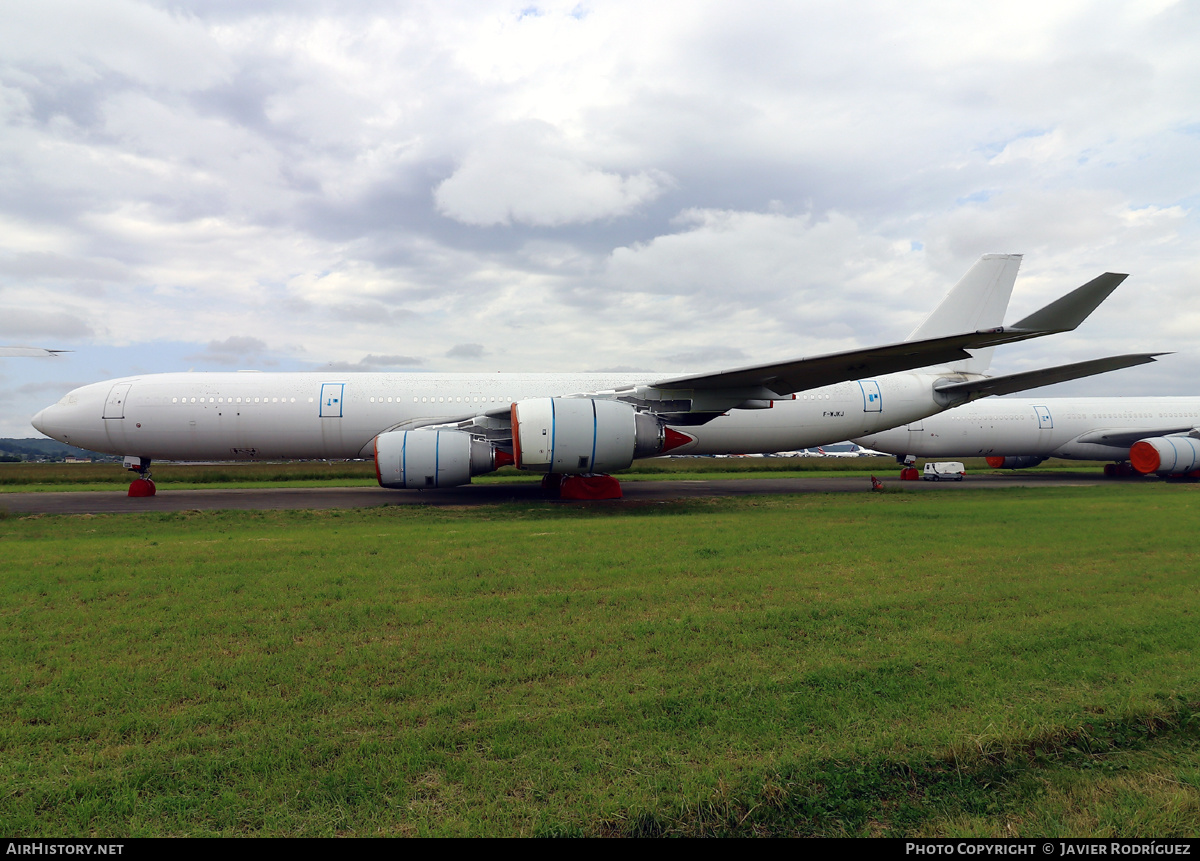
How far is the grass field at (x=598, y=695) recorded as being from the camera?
2.37 m

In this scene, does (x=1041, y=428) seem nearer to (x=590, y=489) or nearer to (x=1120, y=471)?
(x=1120, y=471)

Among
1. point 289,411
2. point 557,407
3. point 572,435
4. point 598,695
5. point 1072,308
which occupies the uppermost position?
point 1072,308

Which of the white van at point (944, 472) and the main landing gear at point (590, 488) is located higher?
the main landing gear at point (590, 488)

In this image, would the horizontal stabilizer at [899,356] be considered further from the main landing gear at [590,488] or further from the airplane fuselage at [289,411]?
the main landing gear at [590,488]

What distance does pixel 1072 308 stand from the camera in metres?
10.4

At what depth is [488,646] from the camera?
13.1 feet

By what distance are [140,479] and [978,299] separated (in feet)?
79.4

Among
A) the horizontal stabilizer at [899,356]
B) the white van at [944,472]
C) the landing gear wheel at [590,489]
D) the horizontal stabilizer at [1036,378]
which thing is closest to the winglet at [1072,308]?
the horizontal stabilizer at [899,356]

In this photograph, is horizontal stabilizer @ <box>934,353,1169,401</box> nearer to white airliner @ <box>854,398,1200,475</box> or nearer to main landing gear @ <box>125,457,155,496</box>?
white airliner @ <box>854,398,1200,475</box>

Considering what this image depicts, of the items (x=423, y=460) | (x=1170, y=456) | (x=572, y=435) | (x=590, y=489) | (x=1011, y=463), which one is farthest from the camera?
(x=1011, y=463)

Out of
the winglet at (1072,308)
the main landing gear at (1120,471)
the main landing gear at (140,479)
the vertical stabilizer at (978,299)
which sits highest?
the vertical stabilizer at (978,299)

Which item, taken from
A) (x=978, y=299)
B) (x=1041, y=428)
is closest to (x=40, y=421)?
(x=978, y=299)

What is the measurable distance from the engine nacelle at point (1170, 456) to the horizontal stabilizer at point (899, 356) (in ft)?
38.0
